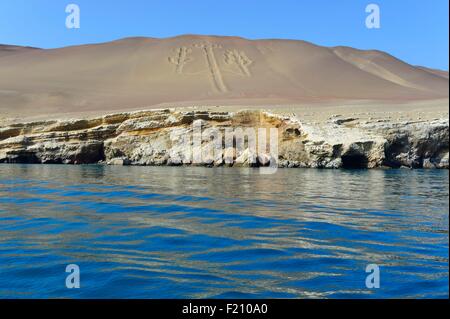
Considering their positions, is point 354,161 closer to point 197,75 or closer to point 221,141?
point 221,141

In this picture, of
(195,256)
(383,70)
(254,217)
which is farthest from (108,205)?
(383,70)

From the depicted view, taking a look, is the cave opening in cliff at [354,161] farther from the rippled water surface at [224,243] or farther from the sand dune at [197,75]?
the sand dune at [197,75]

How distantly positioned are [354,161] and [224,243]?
2025 cm

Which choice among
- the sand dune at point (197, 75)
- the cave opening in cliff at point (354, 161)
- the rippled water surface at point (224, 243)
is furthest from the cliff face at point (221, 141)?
the sand dune at point (197, 75)

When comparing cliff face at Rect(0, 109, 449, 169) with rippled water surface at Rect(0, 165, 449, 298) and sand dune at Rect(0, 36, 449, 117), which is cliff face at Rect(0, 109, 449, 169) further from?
sand dune at Rect(0, 36, 449, 117)

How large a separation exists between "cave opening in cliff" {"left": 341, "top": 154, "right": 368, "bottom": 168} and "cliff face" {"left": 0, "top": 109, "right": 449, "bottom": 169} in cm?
5

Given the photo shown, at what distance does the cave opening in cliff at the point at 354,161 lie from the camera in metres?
25.7

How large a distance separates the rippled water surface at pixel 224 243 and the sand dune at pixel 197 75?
47560 mm

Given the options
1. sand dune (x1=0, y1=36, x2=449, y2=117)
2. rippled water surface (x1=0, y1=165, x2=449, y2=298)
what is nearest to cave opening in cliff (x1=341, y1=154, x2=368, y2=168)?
rippled water surface (x1=0, y1=165, x2=449, y2=298)

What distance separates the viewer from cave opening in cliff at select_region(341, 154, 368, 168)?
84.3 feet

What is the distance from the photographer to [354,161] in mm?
26359
